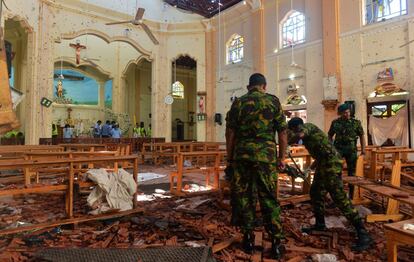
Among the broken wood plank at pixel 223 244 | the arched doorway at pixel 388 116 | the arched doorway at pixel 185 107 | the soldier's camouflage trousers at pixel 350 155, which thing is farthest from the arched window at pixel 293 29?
the broken wood plank at pixel 223 244

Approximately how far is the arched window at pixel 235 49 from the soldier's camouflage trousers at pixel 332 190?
49.3 feet

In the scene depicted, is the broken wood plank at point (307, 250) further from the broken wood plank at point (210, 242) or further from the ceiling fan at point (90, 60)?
the ceiling fan at point (90, 60)

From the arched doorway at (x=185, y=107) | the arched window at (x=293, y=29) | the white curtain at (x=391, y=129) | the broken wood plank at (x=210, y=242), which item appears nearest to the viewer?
the broken wood plank at (x=210, y=242)

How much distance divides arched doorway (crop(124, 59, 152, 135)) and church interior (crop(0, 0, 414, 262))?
0.33 feet

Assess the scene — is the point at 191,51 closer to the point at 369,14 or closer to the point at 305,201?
the point at 369,14

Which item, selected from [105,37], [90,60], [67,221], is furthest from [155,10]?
[67,221]

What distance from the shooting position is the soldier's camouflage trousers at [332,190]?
3.64m

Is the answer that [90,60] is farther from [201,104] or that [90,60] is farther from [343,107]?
[343,107]

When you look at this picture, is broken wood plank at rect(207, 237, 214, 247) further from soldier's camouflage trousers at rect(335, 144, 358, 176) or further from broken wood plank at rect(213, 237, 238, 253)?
soldier's camouflage trousers at rect(335, 144, 358, 176)

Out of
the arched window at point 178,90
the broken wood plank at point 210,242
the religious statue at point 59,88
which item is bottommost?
the broken wood plank at point 210,242

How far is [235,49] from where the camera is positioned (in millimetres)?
18672

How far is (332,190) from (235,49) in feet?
52.3

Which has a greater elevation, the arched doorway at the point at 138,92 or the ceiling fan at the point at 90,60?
the ceiling fan at the point at 90,60

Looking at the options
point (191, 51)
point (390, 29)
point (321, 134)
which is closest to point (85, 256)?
point (321, 134)
